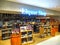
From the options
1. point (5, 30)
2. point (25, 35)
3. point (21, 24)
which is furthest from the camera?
point (5, 30)

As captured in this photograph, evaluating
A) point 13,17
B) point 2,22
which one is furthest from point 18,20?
point 2,22

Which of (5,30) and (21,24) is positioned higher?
(21,24)

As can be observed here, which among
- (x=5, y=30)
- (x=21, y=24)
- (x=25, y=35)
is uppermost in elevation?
(x=21, y=24)

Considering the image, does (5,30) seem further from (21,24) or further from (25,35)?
(25,35)

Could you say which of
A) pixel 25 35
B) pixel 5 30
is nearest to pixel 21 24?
pixel 5 30

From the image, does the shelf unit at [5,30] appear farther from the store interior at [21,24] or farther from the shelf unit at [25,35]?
the shelf unit at [25,35]

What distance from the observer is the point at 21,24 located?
9.98 m

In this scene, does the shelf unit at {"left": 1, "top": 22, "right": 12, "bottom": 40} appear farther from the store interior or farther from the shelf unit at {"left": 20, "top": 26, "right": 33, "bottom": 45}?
the shelf unit at {"left": 20, "top": 26, "right": 33, "bottom": 45}

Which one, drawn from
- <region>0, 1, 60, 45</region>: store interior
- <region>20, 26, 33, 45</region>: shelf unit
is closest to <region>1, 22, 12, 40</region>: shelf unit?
<region>0, 1, 60, 45</region>: store interior

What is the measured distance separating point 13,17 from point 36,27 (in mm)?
3822

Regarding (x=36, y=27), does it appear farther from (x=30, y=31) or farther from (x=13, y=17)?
(x=30, y=31)

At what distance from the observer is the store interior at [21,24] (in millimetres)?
6328

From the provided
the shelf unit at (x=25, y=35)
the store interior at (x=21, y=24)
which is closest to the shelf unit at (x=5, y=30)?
the store interior at (x=21, y=24)

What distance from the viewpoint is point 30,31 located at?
8922 millimetres
